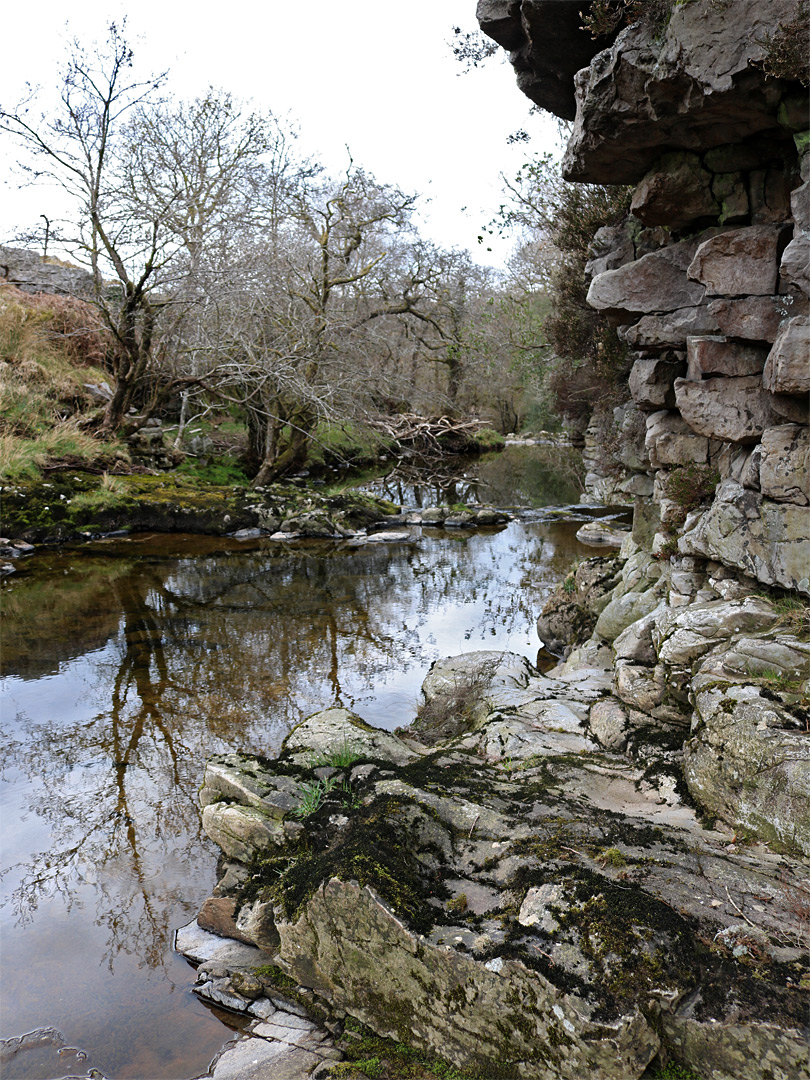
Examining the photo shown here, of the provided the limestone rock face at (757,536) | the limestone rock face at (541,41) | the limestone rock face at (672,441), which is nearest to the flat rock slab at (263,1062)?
the limestone rock face at (757,536)

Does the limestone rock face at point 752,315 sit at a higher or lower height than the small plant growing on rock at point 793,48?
lower

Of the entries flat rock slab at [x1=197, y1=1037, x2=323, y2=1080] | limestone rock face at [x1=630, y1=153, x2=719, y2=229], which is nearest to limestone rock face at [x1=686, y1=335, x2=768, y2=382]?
limestone rock face at [x1=630, y1=153, x2=719, y2=229]

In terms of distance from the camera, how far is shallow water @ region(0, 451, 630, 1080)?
3643 mm

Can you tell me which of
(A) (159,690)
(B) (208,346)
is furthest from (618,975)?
(B) (208,346)

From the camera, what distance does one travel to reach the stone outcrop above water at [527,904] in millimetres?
2533

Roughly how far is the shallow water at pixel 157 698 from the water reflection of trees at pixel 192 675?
21mm

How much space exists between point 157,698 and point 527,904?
5.18 m

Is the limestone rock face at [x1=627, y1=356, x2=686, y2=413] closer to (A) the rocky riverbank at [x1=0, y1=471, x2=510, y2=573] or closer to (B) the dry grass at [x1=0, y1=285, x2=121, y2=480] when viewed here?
(A) the rocky riverbank at [x1=0, y1=471, x2=510, y2=573]

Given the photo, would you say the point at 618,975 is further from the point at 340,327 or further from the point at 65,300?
the point at 65,300

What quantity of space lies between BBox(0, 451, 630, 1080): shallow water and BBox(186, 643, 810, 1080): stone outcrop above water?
72 cm

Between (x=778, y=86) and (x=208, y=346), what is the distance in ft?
46.1

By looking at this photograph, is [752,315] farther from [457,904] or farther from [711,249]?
[457,904]

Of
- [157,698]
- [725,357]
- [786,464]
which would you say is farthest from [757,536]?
[157,698]

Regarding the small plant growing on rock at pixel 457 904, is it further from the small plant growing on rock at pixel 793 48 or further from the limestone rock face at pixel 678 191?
the limestone rock face at pixel 678 191
